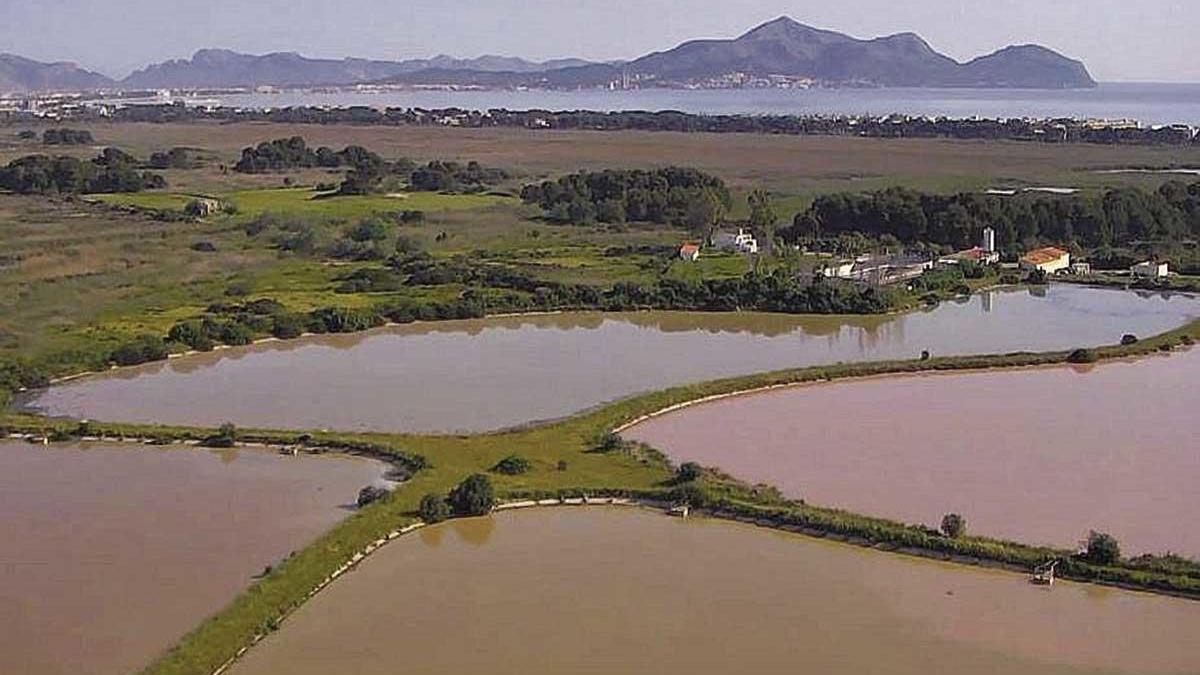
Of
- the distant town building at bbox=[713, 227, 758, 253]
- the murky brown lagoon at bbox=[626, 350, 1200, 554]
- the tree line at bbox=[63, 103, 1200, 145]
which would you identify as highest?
the tree line at bbox=[63, 103, 1200, 145]

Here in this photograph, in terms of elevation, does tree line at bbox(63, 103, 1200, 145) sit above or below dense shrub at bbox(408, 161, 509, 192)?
above

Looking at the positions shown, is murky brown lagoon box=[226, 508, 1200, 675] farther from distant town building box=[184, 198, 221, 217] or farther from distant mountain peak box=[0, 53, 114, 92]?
distant mountain peak box=[0, 53, 114, 92]

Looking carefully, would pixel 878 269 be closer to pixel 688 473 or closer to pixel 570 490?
pixel 688 473

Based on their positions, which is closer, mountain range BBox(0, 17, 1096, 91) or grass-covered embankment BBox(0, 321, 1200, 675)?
grass-covered embankment BBox(0, 321, 1200, 675)

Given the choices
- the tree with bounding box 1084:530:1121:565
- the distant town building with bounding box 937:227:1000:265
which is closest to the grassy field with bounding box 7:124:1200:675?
the tree with bounding box 1084:530:1121:565

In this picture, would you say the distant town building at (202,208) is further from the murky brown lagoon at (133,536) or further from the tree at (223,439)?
the tree at (223,439)

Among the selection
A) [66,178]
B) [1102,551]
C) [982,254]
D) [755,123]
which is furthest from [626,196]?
[755,123]

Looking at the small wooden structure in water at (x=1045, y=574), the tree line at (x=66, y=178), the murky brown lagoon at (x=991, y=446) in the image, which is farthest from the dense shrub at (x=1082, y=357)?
the tree line at (x=66, y=178)
